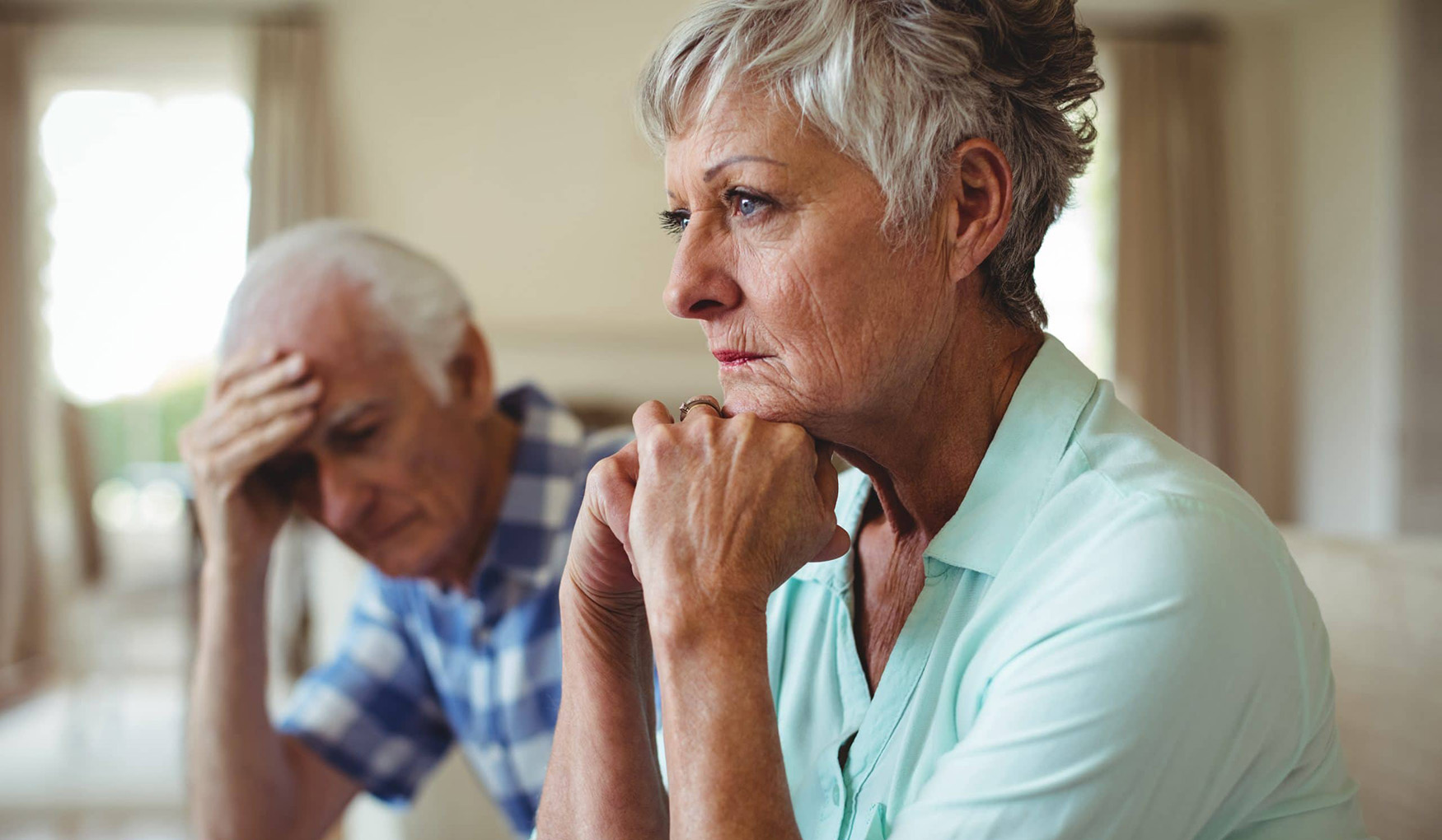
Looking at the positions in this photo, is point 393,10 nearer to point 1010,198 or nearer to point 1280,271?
point 1280,271

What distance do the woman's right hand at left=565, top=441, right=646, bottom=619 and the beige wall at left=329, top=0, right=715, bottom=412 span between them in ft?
14.9

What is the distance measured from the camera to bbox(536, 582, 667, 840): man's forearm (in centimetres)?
94

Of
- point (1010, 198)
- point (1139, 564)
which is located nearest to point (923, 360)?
point (1010, 198)

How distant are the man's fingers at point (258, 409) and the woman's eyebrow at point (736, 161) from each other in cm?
81

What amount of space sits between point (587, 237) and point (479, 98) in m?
0.89

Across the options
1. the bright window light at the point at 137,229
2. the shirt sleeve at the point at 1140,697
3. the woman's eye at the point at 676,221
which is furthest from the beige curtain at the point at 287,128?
the shirt sleeve at the point at 1140,697

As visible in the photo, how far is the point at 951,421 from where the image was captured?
94 cm

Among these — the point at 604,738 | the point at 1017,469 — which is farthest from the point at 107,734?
the point at 1017,469

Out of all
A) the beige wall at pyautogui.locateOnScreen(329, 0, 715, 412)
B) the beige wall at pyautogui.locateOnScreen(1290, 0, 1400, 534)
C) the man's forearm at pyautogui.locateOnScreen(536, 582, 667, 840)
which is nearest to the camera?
the man's forearm at pyautogui.locateOnScreen(536, 582, 667, 840)

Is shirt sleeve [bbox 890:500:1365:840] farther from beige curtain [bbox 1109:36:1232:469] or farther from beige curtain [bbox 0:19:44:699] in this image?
beige curtain [bbox 0:19:44:699]

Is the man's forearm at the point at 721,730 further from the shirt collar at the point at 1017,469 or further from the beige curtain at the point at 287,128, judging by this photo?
the beige curtain at the point at 287,128

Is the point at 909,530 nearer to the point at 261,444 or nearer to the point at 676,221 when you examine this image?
the point at 676,221

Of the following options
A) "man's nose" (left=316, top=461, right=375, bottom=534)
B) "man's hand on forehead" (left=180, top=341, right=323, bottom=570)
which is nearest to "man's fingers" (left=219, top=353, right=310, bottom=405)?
"man's hand on forehead" (left=180, top=341, right=323, bottom=570)

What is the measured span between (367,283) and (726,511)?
3.07 ft
